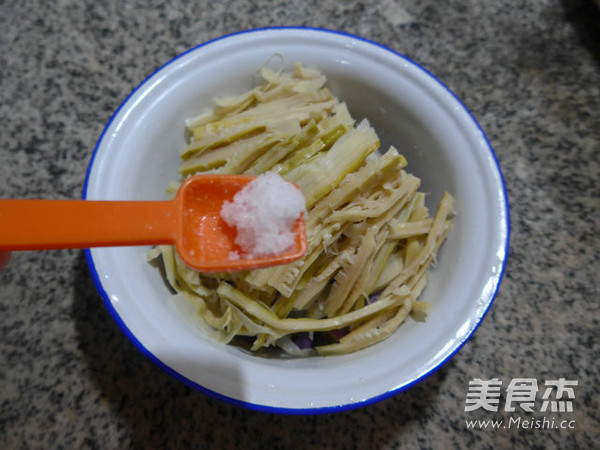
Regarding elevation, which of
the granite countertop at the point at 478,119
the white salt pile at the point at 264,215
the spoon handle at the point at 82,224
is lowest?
the granite countertop at the point at 478,119

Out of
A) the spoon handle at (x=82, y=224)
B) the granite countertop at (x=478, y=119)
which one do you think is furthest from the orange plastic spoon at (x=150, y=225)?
the granite countertop at (x=478, y=119)

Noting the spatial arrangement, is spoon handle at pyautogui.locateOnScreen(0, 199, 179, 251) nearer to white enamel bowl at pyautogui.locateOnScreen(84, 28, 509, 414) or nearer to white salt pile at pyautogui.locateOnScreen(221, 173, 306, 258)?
white salt pile at pyautogui.locateOnScreen(221, 173, 306, 258)

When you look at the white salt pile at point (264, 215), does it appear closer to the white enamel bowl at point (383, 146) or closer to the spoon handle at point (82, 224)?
the spoon handle at point (82, 224)

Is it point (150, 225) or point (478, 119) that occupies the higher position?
point (150, 225)

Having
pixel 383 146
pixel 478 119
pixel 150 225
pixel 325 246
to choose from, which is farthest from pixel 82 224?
pixel 478 119

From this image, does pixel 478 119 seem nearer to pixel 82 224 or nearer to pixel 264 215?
pixel 264 215

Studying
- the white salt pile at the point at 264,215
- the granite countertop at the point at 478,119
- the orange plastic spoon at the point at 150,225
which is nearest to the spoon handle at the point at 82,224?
the orange plastic spoon at the point at 150,225

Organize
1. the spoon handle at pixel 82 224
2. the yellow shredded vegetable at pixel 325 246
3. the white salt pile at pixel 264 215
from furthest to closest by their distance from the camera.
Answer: the yellow shredded vegetable at pixel 325 246, the white salt pile at pixel 264 215, the spoon handle at pixel 82 224

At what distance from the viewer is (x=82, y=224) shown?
0.57 meters

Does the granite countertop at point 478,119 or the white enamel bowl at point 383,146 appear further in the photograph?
the granite countertop at point 478,119

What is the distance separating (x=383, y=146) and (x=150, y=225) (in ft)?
2.16

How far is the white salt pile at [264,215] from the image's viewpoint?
0.67 metres

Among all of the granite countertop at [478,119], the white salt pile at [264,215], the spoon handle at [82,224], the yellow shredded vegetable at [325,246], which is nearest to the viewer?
the spoon handle at [82,224]

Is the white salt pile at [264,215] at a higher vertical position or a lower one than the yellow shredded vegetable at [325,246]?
higher
